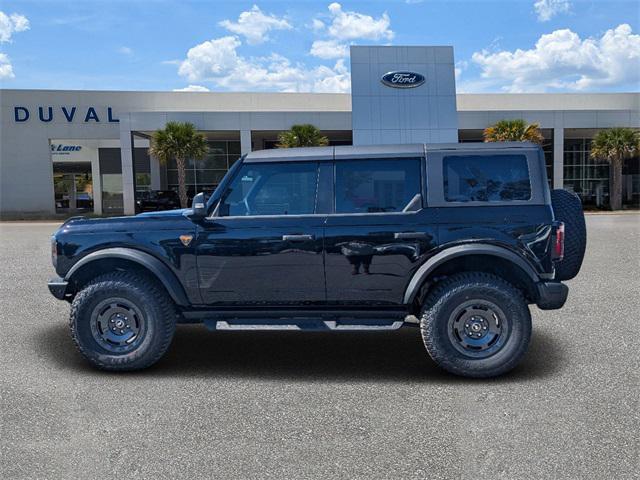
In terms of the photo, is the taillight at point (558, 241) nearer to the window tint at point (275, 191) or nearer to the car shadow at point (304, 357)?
the car shadow at point (304, 357)

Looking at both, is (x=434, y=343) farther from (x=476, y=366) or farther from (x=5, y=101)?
(x=5, y=101)

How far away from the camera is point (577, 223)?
16.5 ft

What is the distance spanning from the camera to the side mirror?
479 centimetres

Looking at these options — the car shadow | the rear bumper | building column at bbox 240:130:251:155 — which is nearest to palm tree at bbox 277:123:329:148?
building column at bbox 240:130:251:155

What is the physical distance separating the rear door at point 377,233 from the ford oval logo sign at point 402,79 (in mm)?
28429

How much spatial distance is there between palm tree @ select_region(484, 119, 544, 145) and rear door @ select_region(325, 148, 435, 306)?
28.3 meters

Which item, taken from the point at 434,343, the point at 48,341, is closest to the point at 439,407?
the point at 434,343

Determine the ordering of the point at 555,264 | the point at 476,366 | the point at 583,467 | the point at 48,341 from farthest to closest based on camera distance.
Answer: the point at 48,341 → the point at 555,264 → the point at 476,366 → the point at 583,467

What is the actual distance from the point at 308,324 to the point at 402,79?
29.2m

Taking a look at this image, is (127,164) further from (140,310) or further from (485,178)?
(485,178)

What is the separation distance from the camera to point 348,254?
15.4ft

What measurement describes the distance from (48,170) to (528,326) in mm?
Answer: 37541

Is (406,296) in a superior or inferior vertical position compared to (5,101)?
inferior

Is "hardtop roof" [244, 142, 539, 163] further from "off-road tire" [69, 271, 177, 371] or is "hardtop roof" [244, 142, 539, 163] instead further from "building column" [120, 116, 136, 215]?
"building column" [120, 116, 136, 215]
